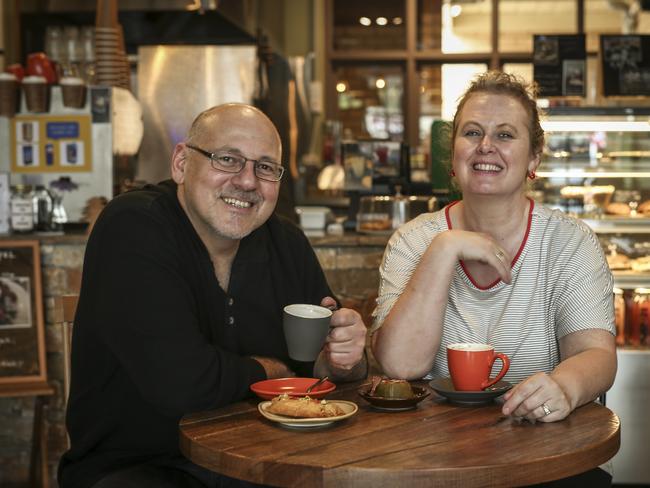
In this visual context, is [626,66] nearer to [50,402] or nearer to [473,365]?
[473,365]

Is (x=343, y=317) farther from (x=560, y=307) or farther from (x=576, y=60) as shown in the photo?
(x=576, y=60)

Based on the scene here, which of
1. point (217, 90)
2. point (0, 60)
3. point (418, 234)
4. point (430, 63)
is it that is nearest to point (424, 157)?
point (430, 63)

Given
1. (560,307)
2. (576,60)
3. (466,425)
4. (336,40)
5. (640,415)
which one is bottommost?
(640,415)

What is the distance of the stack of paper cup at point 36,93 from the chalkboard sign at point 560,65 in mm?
2367

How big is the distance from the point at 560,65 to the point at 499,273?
2.52 meters

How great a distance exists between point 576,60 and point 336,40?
15.1ft

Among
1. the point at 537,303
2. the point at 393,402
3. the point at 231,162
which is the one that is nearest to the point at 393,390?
the point at 393,402

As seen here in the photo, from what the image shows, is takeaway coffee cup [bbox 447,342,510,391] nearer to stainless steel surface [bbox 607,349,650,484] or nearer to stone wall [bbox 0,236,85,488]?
stainless steel surface [bbox 607,349,650,484]

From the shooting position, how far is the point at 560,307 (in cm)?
230

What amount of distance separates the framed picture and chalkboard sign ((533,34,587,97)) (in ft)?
8.07

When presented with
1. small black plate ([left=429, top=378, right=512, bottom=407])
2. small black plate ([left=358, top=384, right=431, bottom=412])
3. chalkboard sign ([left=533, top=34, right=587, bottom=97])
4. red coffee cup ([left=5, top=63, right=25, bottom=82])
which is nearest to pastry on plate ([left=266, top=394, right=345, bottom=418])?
small black plate ([left=358, top=384, right=431, bottom=412])

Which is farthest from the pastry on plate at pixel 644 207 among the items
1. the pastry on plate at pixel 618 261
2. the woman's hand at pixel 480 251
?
the woman's hand at pixel 480 251

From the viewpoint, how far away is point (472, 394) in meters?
1.95

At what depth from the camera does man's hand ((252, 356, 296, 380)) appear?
7.09 feet
